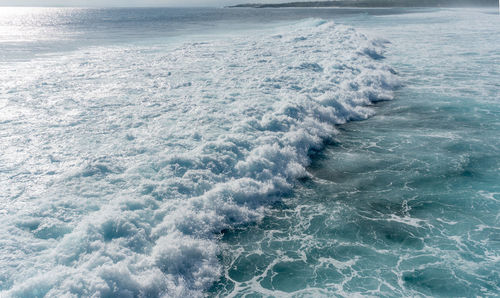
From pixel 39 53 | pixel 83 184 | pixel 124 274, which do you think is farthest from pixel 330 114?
pixel 39 53

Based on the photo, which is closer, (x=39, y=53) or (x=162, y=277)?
(x=162, y=277)

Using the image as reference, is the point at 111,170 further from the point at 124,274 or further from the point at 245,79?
the point at 245,79

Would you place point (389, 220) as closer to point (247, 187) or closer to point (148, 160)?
point (247, 187)

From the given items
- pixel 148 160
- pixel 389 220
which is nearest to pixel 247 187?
pixel 148 160

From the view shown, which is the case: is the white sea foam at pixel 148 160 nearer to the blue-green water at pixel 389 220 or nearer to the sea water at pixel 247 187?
the sea water at pixel 247 187

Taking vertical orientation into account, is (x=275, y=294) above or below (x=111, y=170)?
below

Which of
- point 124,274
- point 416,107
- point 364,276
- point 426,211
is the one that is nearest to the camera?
point 124,274

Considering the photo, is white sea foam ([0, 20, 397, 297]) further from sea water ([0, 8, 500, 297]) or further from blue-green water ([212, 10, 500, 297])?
blue-green water ([212, 10, 500, 297])
